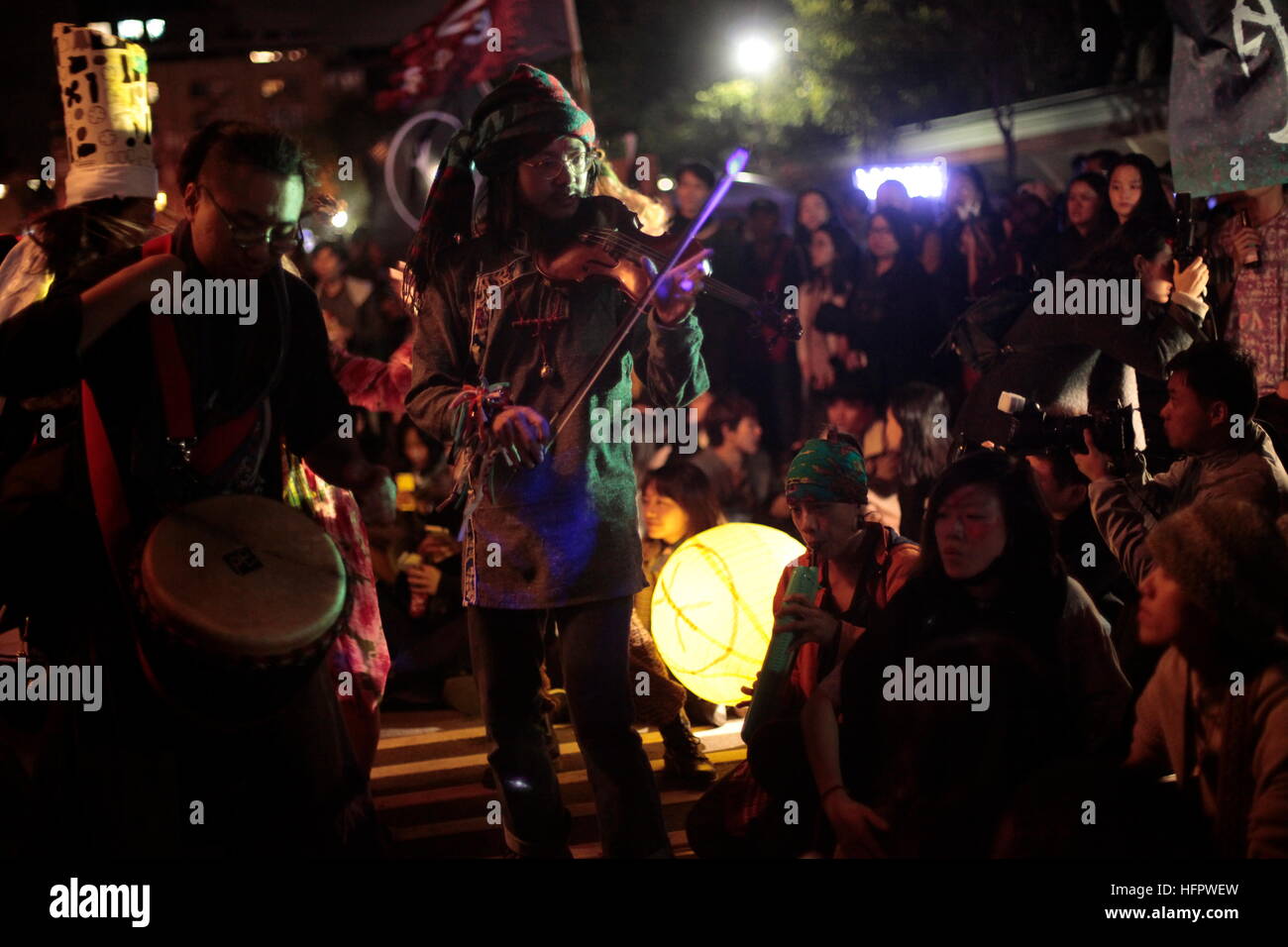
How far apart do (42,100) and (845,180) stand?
1227cm

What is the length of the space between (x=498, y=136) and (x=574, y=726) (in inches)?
61.6

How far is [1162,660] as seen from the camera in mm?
3549

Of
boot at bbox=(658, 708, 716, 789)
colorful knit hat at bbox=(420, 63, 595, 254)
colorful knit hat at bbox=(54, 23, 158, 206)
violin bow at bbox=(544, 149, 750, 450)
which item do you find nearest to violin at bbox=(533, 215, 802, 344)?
violin bow at bbox=(544, 149, 750, 450)

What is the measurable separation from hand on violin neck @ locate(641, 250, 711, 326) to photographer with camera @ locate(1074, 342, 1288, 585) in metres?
1.41

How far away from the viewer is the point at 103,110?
14.8ft

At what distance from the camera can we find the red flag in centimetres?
554

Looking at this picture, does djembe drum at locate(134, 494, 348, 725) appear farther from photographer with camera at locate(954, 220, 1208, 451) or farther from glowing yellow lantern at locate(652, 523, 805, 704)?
photographer with camera at locate(954, 220, 1208, 451)

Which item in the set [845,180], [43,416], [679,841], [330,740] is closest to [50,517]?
[43,416]

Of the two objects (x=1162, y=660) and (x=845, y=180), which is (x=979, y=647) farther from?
(x=845, y=180)

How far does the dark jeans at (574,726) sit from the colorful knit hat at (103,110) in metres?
1.79

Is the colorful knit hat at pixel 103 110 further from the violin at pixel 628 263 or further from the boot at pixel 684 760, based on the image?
the boot at pixel 684 760

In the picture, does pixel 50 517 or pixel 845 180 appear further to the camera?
pixel 845 180

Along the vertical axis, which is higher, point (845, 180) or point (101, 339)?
point (845, 180)
